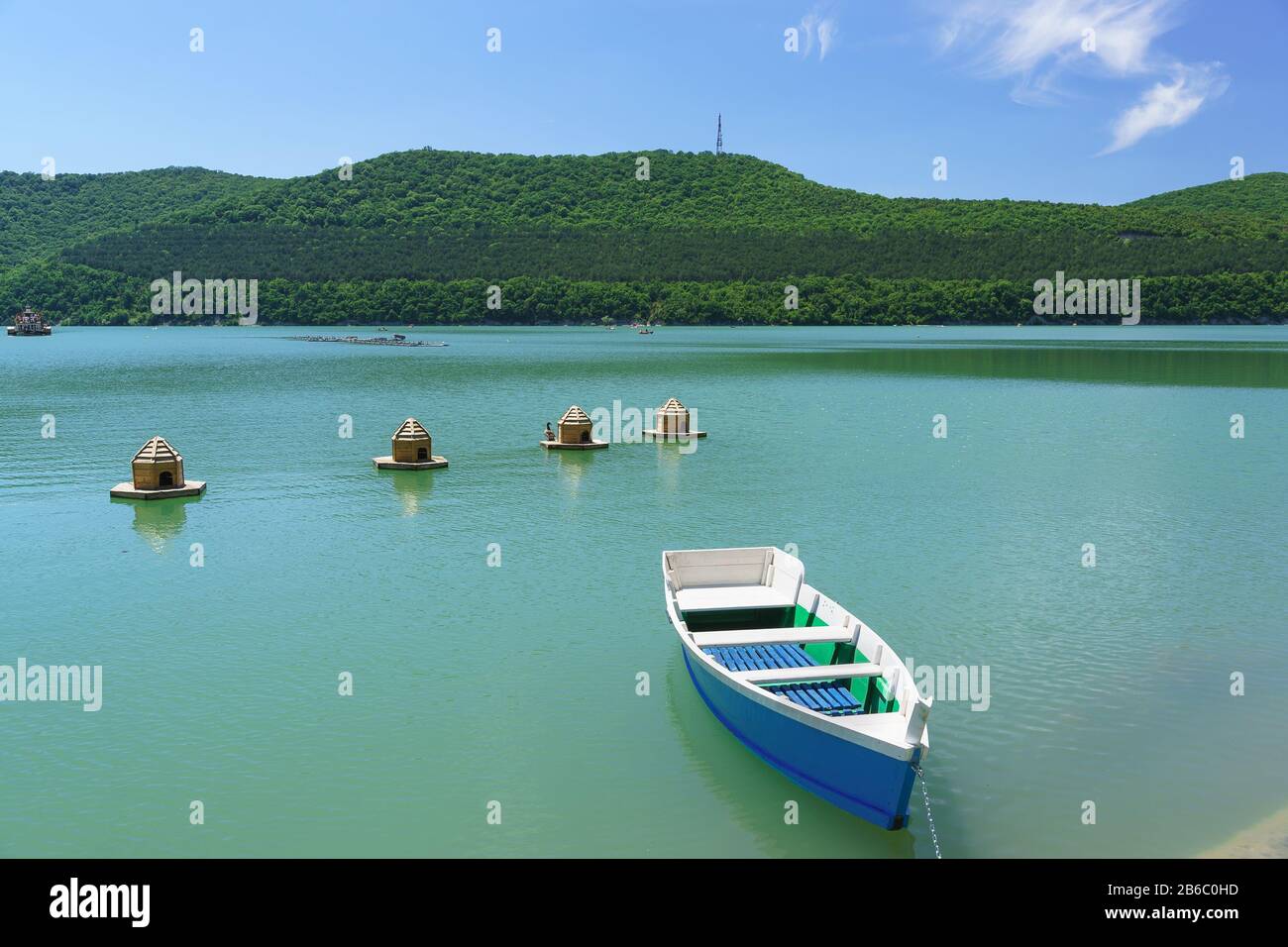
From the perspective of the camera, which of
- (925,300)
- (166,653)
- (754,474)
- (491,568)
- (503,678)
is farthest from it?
(925,300)

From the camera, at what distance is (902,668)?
11.2 metres

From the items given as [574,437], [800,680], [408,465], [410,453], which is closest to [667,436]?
[574,437]

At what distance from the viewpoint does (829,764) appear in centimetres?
1062

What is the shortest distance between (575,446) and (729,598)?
74.8 feet

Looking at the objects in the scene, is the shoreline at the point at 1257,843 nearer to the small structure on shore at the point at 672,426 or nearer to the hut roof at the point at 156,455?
the hut roof at the point at 156,455

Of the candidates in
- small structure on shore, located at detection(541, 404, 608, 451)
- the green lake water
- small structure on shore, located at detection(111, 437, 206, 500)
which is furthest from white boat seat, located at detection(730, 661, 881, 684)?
small structure on shore, located at detection(541, 404, 608, 451)

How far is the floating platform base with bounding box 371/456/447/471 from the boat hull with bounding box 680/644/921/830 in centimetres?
2284

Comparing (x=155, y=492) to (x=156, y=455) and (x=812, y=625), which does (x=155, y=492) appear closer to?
(x=156, y=455)

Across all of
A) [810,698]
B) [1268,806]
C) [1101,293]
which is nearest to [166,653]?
[810,698]

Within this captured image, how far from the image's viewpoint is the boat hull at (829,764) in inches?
397

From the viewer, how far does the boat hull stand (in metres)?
10.1

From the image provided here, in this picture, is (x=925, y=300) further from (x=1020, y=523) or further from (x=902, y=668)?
(x=902, y=668)

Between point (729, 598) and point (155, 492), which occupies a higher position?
point (155, 492)

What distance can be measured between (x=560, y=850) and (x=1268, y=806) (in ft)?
25.5
